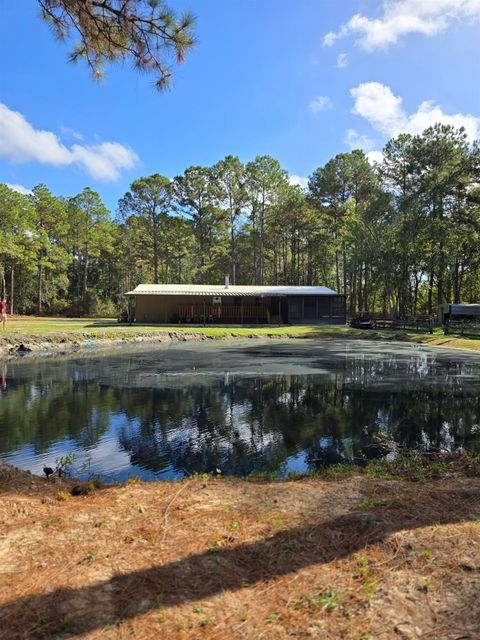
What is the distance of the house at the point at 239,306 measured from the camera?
3259 centimetres

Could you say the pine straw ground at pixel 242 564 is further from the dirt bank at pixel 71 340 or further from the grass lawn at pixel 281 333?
the grass lawn at pixel 281 333

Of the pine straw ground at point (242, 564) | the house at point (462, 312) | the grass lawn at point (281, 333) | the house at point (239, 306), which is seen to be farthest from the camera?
the house at point (239, 306)

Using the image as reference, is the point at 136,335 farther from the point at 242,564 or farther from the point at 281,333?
the point at 242,564

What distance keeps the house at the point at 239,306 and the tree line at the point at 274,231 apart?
22.5 ft

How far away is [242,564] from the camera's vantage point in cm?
264

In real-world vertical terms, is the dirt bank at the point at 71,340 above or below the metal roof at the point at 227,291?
below

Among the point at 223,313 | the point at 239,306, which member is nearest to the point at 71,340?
the point at 223,313

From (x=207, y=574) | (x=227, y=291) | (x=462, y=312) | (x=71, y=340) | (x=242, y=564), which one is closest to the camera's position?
(x=207, y=574)

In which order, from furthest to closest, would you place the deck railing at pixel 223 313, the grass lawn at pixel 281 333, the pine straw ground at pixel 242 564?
1. the deck railing at pixel 223 313
2. the grass lawn at pixel 281 333
3. the pine straw ground at pixel 242 564

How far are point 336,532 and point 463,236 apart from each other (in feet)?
120

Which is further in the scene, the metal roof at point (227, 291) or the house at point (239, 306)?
the house at point (239, 306)

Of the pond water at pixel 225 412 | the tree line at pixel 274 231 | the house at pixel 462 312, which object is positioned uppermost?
the tree line at pixel 274 231

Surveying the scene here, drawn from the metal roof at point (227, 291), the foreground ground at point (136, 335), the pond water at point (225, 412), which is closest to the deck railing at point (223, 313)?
the metal roof at point (227, 291)

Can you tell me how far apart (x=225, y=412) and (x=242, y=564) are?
603 cm
